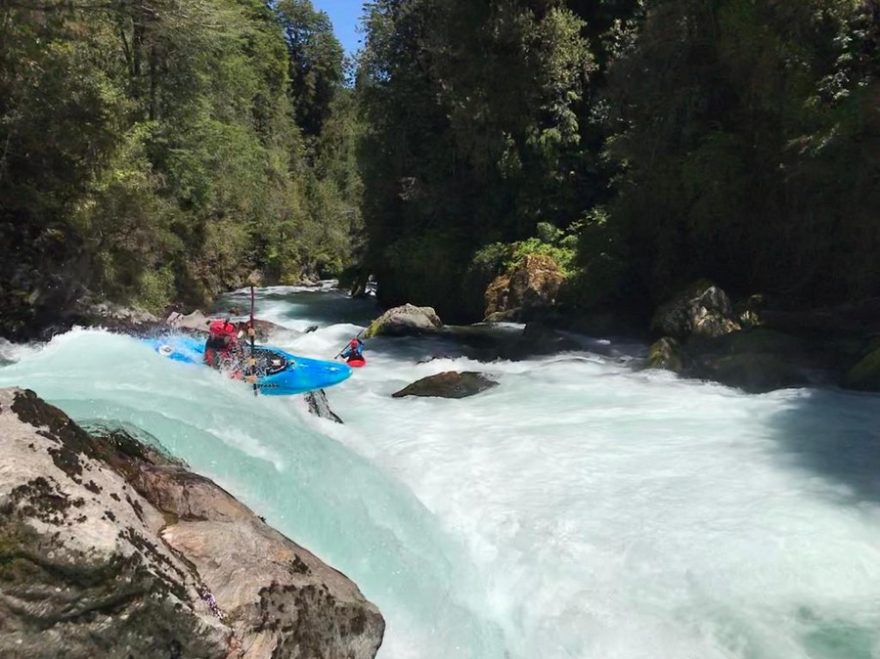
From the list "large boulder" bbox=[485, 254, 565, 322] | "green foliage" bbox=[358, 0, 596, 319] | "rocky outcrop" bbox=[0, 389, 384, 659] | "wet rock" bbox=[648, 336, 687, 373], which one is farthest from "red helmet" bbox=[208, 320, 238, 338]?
"green foliage" bbox=[358, 0, 596, 319]

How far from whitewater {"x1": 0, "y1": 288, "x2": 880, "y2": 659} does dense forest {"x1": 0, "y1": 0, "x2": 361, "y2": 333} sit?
4.19 m

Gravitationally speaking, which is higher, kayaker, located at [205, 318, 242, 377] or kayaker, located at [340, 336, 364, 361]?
kayaker, located at [205, 318, 242, 377]

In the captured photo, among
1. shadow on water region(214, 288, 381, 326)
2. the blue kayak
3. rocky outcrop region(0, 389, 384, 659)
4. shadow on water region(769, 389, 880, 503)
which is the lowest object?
shadow on water region(214, 288, 381, 326)

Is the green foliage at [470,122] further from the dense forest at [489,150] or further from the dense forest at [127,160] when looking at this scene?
the dense forest at [127,160]

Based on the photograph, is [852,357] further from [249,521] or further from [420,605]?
[249,521]

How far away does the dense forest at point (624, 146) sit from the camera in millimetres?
10586

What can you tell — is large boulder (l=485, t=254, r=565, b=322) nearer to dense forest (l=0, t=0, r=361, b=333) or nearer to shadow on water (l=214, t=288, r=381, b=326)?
shadow on water (l=214, t=288, r=381, b=326)

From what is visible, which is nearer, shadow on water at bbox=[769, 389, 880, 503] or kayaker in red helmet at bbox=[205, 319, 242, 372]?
shadow on water at bbox=[769, 389, 880, 503]

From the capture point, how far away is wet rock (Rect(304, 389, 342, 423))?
760 centimetres

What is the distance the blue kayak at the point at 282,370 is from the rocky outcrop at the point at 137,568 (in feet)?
14.7

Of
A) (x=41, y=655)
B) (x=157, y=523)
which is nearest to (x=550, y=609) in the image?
(x=157, y=523)

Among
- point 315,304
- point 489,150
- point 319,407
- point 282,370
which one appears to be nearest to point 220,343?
point 282,370

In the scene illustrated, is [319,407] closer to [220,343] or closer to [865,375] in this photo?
[220,343]

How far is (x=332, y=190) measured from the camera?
3956cm
